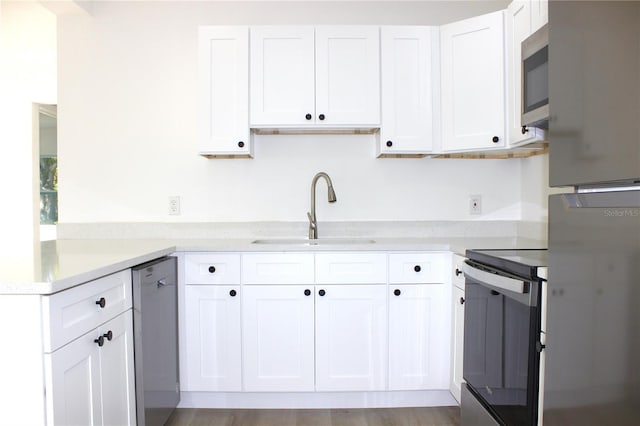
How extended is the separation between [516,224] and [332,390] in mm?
1467

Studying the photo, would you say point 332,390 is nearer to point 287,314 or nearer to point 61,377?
point 287,314

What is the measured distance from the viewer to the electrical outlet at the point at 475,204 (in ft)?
8.66

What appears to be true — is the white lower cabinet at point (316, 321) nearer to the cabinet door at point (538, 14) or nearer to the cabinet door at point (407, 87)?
the cabinet door at point (407, 87)

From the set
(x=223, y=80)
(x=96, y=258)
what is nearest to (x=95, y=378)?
(x=96, y=258)

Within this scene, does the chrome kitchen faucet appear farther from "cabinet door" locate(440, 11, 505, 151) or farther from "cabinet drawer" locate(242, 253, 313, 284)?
"cabinet door" locate(440, 11, 505, 151)

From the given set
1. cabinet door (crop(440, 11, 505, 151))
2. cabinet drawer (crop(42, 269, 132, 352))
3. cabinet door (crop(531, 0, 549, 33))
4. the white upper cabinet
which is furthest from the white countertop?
cabinet door (crop(531, 0, 549, 33))

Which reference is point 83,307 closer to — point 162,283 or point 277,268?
point 162,283

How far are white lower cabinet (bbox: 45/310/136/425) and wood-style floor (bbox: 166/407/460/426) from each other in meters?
0.59

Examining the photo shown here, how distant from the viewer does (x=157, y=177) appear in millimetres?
2627

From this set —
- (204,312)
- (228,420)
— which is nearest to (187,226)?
(204,312)

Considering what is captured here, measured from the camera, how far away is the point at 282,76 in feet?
7.57

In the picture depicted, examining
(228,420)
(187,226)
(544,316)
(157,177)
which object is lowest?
(228,420)

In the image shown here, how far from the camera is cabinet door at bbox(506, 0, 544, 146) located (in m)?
2.00

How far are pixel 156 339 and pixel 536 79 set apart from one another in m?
1.91
